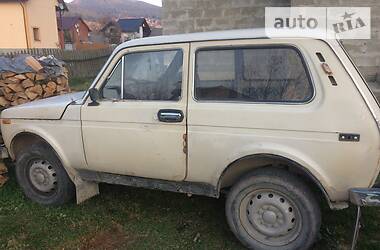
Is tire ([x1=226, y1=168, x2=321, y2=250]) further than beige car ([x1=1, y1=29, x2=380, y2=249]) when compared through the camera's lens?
Yes

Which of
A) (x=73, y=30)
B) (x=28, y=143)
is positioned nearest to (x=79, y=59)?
(x=28, y=143)

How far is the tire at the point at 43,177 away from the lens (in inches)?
175

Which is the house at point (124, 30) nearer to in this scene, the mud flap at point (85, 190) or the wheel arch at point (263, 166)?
the mud flap at point (85, 190)

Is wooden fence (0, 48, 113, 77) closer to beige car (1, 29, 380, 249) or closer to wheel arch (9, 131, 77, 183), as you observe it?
wheel arch (9, 131, 77, 183)

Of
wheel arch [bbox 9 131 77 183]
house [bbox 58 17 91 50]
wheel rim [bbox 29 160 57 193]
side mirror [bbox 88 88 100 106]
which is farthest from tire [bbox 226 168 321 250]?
house [bbox 58 17 91 50]

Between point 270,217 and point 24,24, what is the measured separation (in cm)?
2931

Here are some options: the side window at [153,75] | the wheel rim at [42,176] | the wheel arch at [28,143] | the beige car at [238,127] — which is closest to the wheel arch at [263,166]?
the beige car at [238,127]

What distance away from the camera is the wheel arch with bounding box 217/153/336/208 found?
10.6 feet

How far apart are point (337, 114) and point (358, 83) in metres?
0.30

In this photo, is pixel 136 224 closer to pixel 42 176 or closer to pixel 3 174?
pixel 42 176

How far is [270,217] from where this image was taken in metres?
3.47

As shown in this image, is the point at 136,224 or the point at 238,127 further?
the point at 136,224

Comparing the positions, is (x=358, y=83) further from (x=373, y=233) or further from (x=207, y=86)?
(x=373, y=233)

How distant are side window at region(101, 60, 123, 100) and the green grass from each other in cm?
137
